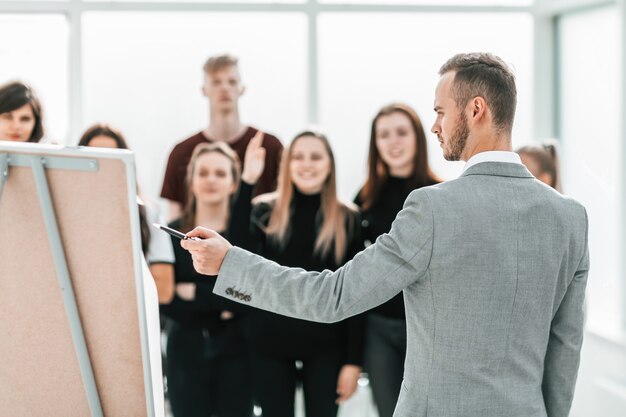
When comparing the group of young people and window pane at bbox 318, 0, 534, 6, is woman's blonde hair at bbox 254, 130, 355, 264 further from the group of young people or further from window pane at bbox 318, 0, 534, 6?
window pane at bbox 318, 0, 534, 6

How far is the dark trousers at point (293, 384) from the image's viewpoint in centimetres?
311

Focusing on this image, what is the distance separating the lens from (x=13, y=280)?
5.54 ft

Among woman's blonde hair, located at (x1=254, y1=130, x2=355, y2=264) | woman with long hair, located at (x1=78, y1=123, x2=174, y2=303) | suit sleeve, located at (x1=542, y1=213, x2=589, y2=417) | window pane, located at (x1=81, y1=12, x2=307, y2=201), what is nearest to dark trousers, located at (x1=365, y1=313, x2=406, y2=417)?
woman's blonde hair, located at (x1=254, y1=130, x2=355, y2=264)

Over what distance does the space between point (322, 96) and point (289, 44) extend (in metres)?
0.32

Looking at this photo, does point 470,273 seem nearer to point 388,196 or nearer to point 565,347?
point 565,347

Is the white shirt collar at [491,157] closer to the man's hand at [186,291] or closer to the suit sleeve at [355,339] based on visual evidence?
the suit sleeve at [355,339]

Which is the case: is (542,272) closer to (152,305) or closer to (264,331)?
(152,305)

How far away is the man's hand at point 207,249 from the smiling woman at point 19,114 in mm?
1512

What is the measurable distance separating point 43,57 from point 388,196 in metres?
2.06

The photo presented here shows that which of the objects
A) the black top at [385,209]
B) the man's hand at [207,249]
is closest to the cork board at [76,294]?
the man's hand at [207,249]

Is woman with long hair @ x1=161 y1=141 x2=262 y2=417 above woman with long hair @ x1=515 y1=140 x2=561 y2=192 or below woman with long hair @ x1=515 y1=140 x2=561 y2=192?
below

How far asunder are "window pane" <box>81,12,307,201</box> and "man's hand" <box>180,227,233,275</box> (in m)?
2.65

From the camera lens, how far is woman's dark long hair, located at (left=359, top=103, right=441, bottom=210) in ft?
10.9

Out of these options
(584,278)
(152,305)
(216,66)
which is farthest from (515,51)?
(152,305)
